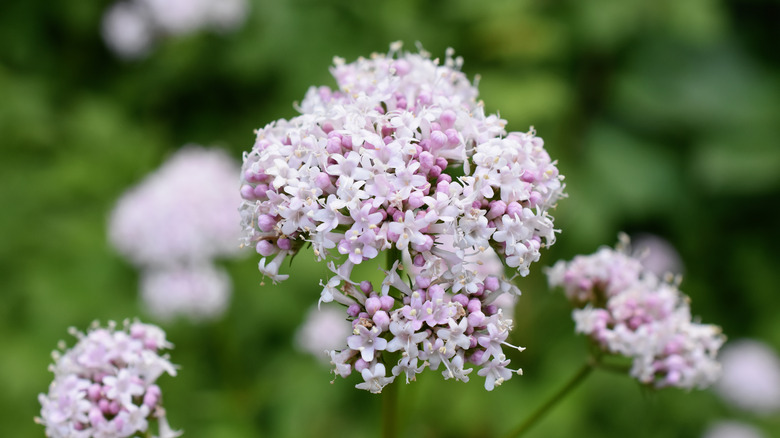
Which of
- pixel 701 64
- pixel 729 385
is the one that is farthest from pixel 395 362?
pixel 701 64

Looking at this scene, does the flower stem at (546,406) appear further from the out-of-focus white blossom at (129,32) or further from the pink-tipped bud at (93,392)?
the out-of-focus white blossom at (129,32)

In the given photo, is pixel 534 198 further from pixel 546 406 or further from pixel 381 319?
pixel 546 406

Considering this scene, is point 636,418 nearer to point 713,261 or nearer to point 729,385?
point 729,385

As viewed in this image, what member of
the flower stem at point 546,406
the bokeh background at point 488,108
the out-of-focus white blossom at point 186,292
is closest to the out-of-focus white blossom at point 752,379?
the bokeh background at point 488,108

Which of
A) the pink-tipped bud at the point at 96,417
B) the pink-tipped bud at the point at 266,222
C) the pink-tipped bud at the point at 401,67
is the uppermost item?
the pink-tipped bud at the point at 401,67

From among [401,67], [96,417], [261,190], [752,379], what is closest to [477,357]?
[261,190]
